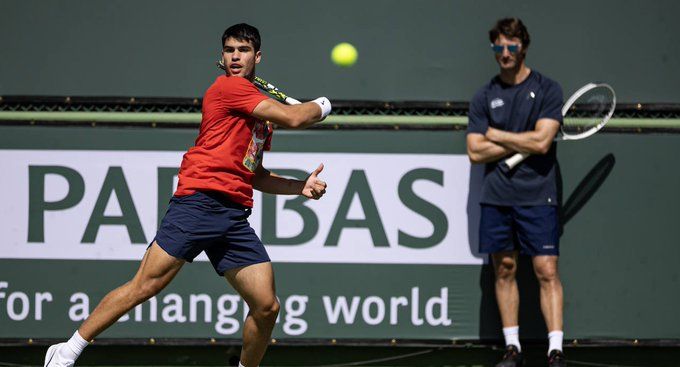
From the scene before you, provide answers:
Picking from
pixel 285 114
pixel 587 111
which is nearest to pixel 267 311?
pixel 285 114

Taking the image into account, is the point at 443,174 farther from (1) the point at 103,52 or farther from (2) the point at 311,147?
(1) the point at 103,52

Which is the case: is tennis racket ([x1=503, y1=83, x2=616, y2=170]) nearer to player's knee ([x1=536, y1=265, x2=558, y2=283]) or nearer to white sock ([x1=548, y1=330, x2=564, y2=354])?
player's knee ([x1=536, y1=265, x2=558, y2=283])

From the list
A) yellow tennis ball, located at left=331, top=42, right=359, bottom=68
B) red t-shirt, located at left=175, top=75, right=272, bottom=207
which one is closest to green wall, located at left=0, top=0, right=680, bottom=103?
yellow tennis ball, located at left=331, top=42, right=359, bottom=68

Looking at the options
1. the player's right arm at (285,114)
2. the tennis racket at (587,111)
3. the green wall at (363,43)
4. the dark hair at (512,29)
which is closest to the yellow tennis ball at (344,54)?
the green wall at (363,43)

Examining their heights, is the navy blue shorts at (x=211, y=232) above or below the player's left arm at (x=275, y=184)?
below

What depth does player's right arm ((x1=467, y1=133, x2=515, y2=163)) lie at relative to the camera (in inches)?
211

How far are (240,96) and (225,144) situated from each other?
213mm

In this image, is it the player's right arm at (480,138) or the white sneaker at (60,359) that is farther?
the player's right arm at (480,138)

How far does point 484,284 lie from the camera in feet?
18.5

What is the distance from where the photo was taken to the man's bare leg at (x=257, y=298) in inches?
183

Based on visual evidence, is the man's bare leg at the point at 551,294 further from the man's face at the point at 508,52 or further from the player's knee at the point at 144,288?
the player's knee at the point at 144,288

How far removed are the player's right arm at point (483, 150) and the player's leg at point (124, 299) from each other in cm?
162

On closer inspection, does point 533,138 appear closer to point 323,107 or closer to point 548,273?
point 548,273

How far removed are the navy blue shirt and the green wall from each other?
28 cm
